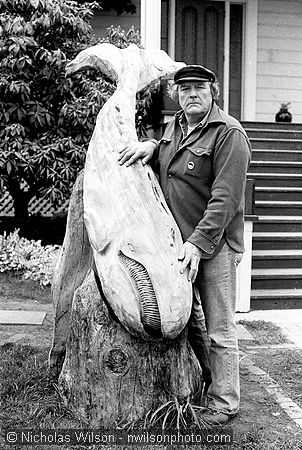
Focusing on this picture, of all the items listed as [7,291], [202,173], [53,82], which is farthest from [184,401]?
[53,82]

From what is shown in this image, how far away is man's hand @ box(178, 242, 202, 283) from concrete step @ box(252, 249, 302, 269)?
4.50 metres

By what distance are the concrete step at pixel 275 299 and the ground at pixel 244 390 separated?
0.92m

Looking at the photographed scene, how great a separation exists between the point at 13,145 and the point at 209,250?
218 inches

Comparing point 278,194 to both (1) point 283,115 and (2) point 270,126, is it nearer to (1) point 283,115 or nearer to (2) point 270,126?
(2) point 270,126

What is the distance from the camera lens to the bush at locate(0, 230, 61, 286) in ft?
26.0

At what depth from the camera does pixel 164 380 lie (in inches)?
141

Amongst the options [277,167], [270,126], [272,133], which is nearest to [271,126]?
[270,126]

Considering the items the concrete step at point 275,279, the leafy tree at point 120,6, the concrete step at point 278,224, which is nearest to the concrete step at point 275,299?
the concrete step at point 275,279

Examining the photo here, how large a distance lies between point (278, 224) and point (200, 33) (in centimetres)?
A: 533

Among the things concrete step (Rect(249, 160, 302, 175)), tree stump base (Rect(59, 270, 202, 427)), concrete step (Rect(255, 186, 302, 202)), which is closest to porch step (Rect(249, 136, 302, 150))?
concrete step (Rect(249, 160, 302, 175))

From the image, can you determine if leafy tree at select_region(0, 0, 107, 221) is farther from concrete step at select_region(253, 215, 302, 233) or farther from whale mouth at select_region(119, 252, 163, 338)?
whale mouth at select_region(119, 252, 163, 338)

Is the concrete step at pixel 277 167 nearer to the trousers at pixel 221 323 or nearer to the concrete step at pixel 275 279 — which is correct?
the concrete step at pixel 275 279

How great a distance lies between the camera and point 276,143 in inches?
398

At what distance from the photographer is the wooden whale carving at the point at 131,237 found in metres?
3.23
